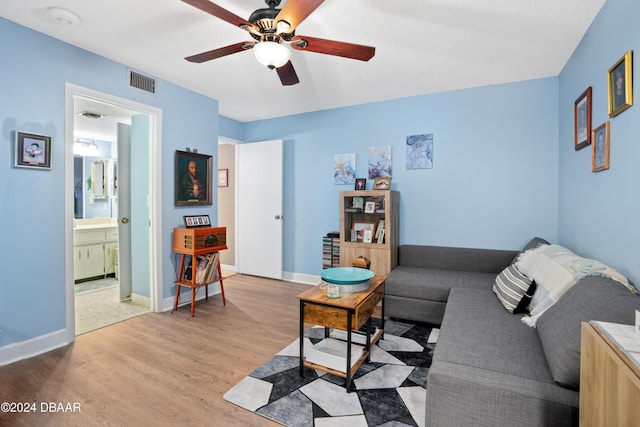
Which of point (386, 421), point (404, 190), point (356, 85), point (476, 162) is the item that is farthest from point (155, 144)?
point (476, 162)

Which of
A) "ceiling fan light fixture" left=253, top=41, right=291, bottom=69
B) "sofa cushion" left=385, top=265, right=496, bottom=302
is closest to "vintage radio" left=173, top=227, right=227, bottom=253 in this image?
"sofa cushion" left=385, top=265, right=496, bottom=302

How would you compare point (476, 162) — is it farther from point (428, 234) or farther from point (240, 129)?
point (240, 129)

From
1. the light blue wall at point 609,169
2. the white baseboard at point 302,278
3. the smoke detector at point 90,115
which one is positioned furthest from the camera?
the white baseboard at point 302,278

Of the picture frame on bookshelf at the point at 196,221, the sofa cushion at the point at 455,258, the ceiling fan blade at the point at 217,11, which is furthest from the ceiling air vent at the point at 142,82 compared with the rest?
→ the sofa cushion at the point at 455,258

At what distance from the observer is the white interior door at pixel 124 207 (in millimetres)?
3521

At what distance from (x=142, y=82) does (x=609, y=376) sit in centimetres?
384

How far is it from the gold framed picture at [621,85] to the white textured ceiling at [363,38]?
54 cm

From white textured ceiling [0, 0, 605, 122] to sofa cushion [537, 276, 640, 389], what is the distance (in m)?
1.80

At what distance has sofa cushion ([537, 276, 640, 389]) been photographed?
46.2 inches

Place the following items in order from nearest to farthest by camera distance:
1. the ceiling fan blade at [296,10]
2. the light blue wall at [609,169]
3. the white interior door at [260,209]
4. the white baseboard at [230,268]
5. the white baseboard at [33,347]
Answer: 1. the ceiling fan blade at [296,10]
2. the light blue wall at [609,169]
3. the white baseboard at [33,347]
4. the white interior door at [260,209]
5. the white baseboard at [230,268]

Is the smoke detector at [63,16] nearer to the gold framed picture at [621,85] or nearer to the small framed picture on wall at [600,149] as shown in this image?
the gold framed picture at [621,85]

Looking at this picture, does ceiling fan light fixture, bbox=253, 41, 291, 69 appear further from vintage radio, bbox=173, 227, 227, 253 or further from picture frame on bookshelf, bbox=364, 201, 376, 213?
picture frame on bookshelf, bbox=364, 201, 376, 213

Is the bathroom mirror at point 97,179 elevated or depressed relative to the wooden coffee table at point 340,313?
elevated

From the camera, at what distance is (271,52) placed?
173 cm
